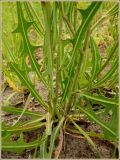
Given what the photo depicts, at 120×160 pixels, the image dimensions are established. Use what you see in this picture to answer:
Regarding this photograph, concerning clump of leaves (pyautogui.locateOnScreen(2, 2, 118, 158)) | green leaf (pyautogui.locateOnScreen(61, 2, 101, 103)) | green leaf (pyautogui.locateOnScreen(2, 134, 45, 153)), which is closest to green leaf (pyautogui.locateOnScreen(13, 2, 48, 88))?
clump of leaves (pyautogui.locateOnScreen(2, 2, 118, 158))

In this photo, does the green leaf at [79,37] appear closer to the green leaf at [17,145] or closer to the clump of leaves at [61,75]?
the clump of leaves at [61,75]

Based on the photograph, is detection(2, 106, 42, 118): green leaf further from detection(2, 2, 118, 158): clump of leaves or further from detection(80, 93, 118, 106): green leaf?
detection(80, 93, 118, 106): green leaf

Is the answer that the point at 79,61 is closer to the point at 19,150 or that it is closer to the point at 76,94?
the point at 76,94

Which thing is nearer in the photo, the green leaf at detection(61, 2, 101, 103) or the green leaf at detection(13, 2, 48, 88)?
the green leaf at detection(61, 2, 101, 103)

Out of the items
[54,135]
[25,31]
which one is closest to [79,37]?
[25,31]

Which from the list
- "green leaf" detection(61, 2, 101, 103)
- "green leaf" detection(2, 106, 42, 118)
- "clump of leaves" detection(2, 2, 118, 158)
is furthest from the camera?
"green leaf" detection(2, 106, 42, 118)

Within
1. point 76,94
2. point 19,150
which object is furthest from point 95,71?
point 19,150

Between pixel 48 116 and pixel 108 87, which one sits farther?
pixel 108 87

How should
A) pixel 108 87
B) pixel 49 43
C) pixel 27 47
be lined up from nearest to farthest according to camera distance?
pixel 49 43 → pixel 27 47 → pixel 108 87

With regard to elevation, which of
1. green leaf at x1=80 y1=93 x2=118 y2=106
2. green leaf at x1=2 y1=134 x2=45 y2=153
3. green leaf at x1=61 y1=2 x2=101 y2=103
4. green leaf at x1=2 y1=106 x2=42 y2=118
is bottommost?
green leaf at x1=2 y1=134 x2=45 y2=153

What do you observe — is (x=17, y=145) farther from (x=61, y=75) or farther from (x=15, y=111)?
(x=61, y=75)

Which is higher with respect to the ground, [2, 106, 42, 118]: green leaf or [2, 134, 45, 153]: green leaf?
[2, 106, 42, 118]: green leaf
